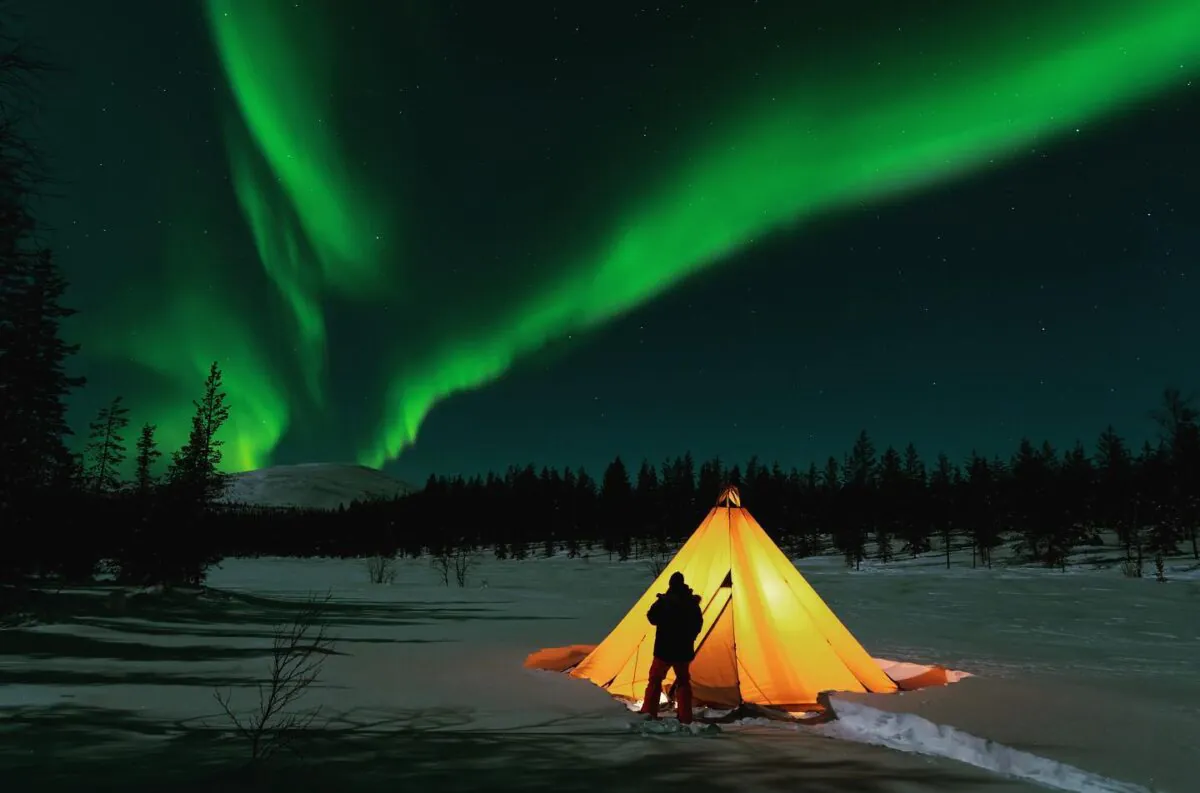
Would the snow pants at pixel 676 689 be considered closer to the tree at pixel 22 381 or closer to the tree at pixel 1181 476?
the tree at pixel 22 381

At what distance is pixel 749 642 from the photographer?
952 centimetres

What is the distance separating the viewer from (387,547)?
105 meters

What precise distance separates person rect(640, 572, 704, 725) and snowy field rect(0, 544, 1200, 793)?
0.53 meters

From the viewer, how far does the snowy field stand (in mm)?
5586

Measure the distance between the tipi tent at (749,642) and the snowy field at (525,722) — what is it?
749 millimetres

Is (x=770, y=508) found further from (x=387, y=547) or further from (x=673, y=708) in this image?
(x=673, y=708)

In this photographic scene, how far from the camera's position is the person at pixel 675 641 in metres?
8.12

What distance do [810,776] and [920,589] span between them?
27.5 m

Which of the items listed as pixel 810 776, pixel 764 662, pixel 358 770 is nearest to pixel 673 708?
pixel 764 662

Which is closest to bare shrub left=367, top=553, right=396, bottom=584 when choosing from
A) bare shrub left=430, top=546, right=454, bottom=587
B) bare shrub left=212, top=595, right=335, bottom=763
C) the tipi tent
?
bare shrub left=430, top=546, right=454, bottom=587

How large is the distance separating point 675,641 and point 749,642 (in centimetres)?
178

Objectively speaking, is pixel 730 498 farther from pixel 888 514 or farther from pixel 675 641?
pixel 888 514

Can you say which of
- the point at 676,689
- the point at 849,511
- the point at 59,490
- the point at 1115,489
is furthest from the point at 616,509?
the point at 676,689

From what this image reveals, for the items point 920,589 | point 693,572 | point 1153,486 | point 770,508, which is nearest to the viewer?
point 693,572
